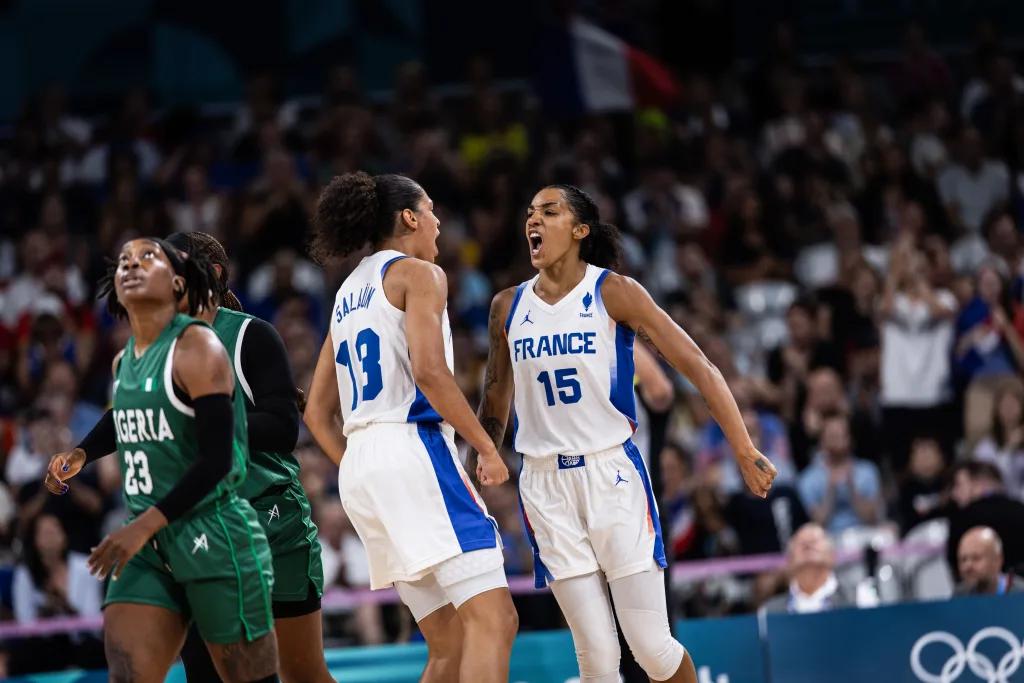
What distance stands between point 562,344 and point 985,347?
6.61 metres

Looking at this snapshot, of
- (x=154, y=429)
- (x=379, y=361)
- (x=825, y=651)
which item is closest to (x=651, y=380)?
(x=379, y=361)

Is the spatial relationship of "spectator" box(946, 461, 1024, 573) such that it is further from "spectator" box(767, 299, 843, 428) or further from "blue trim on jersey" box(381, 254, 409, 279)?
"blue trim on jersey" box(381, 254, 409, 279)

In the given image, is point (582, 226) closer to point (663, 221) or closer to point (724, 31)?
point (663, 221)

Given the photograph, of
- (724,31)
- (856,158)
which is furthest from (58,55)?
(856,158)

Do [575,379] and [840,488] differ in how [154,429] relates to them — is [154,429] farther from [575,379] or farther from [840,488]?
[840,488]

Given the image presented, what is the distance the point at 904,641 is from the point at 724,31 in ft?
31.8

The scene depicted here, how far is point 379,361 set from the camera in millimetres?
6004

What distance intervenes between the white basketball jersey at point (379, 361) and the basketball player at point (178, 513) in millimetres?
823

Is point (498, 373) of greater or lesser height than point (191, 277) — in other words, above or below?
below

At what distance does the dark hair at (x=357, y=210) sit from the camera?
6270 millimetres

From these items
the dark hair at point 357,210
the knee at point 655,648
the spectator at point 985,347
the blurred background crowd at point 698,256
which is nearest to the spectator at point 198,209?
the blurred background crowd at point 698,256

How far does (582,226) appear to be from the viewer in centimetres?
667

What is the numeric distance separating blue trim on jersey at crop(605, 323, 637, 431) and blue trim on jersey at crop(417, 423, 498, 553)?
2.73 ft

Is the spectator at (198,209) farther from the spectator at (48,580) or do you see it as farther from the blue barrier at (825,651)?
the blue barrier at (825,651)
